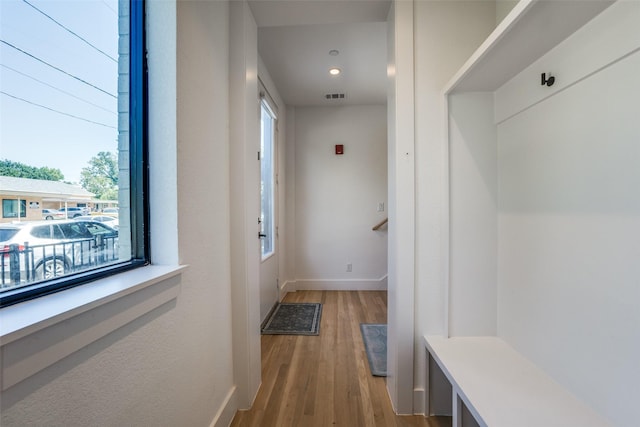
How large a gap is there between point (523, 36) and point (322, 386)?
2.09 m

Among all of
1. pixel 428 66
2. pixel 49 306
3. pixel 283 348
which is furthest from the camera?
pixel 283 348

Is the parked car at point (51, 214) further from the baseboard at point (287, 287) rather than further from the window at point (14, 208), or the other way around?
the baseboard at point (287, 287)

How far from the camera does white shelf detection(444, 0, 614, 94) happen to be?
84 centimetres

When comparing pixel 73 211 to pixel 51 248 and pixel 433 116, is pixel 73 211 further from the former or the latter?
pixel 433 116

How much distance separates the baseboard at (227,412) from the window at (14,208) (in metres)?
1.20

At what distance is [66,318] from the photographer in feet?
1.93

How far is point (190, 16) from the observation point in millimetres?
1113

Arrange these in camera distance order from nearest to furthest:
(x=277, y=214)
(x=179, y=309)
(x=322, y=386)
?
1. (x=179, y=309)
2. (x=322, y=386)
3. (x=277, y=214)

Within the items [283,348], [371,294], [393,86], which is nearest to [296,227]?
[371,294]

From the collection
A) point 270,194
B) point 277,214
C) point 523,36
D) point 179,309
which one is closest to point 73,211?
point 179,309

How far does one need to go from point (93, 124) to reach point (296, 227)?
3.06m

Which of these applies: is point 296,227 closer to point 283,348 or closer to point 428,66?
point 283,348

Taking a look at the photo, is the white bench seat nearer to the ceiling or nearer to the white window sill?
the white window sill

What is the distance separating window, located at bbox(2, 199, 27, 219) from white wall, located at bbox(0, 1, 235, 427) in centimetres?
30
